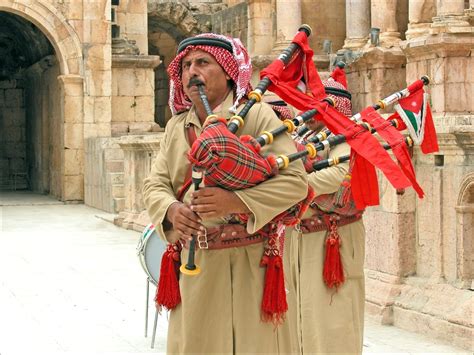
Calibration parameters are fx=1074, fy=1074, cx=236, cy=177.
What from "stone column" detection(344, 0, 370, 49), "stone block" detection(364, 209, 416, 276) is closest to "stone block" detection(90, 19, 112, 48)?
"stone column" detection(344, 0, 370, 49)

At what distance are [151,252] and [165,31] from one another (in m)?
21.2

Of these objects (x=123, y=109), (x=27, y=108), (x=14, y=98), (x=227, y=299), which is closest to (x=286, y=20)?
(x=123, y=109)

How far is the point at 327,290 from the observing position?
536 centimetres

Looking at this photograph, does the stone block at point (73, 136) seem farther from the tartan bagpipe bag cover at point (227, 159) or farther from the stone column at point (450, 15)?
the tartan bagpipe bag cover at point (227, 159)

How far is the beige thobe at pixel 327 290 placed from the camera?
5.27 meters

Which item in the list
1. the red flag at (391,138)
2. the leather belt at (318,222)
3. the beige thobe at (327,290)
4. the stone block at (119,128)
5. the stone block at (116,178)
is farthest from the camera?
the stone block at (119,128)

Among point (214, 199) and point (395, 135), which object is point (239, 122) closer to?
point (214, 199)

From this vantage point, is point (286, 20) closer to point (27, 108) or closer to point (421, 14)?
point (421, 14)

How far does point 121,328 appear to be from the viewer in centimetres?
800

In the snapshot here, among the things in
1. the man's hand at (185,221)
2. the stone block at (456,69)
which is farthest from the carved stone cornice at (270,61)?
the man's hand at (185,221)

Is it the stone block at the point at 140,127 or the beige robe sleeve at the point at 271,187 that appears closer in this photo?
the beige robe sleeve at the point at 271,187

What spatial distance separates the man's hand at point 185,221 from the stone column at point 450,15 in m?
11.8

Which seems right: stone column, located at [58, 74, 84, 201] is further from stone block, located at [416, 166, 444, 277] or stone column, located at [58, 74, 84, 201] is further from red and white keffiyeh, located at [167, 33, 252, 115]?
red and white keffiyeh, located at [167, 33, 252, 115]

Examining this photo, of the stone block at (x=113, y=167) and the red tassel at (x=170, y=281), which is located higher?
the stone block at (x=113, y=167)
